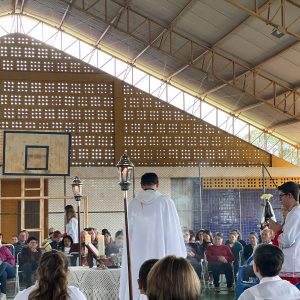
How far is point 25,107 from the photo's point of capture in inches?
789

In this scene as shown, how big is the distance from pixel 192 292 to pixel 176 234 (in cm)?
402

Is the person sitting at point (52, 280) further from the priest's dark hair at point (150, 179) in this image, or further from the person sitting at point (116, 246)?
the person sitting at point (116, 246)

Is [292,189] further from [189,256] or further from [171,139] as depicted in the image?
[171,139]

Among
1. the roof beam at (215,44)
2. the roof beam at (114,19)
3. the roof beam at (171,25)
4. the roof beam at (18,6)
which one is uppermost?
the roof beam at (18,6)

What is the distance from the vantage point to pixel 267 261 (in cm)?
379

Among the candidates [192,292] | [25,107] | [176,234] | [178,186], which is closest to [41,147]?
[25,107]

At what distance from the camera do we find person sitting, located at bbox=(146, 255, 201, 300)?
2449 millimetres

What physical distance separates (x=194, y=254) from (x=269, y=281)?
9.47 metres

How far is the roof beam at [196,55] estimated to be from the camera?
17312mm

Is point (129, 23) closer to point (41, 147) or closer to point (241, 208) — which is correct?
point (41, 147)

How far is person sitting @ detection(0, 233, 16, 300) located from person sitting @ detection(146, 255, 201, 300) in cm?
883

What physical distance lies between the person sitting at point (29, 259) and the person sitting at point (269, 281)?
8.60 meters

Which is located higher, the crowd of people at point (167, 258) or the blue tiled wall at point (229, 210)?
the blue tiled wall at point (229, 210)

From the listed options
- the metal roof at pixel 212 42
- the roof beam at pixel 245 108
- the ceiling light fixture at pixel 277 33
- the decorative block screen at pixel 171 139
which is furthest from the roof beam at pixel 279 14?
the decorative block screen at pixel 171 139
